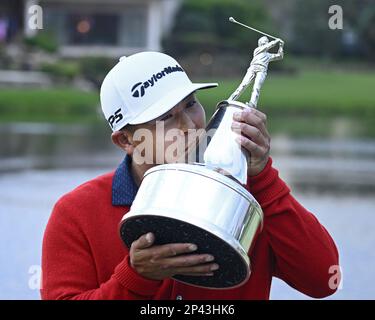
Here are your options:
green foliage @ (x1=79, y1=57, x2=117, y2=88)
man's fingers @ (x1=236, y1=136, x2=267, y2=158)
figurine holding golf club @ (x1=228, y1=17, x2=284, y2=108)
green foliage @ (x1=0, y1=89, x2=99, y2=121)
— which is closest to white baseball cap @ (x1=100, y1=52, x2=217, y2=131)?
figurine holding golf club @ (x1=228, y1=17, x2=284, y2=108)

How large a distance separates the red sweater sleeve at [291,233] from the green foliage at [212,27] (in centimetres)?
3686

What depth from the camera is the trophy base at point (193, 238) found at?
2365 millimetres

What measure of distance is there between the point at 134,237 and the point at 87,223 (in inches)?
15.1

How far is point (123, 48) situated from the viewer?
42.7 m

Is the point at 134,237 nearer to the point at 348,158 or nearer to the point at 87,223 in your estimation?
the point at 87,223

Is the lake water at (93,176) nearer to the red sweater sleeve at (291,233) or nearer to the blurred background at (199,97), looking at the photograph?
the blurred background at (199,97)

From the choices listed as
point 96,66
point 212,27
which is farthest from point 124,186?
point 212,27

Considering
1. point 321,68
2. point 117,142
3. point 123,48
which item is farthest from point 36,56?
point 117,142

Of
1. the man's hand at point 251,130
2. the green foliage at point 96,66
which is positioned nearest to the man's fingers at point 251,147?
the man's hand at point 251,130

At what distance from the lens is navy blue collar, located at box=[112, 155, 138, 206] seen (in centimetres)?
288

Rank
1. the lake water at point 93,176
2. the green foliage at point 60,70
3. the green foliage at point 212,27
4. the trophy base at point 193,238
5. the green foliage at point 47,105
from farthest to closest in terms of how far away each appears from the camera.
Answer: the green foliage at point 212,27 → the green foliage at point 60,70 → the green foliage at point 47,105 → the lake water at point 93,176 → the trophy base at point 193,238

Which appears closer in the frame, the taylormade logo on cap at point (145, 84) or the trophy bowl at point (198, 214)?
the trophy bowl at point (198, 214)
